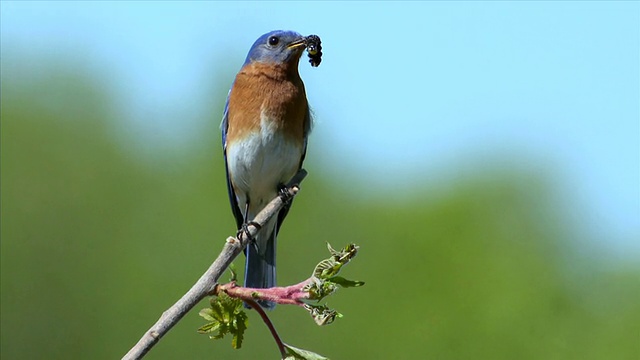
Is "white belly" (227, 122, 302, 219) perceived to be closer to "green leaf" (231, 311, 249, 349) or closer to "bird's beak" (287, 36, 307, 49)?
"bird's beak" (287, 36, 307, 49)

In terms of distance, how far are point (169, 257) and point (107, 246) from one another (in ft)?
8.68

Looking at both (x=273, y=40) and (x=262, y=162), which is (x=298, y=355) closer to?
(x=262, y=162)

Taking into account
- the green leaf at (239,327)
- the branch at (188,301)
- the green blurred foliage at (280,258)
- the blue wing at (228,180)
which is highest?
the branch at (188,301)

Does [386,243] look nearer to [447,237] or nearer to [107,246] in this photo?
[447,237]

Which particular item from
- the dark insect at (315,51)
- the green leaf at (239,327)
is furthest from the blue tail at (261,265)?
the green leaf at (239,327)

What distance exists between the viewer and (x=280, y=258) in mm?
21328

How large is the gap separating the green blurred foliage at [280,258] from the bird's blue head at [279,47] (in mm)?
10567

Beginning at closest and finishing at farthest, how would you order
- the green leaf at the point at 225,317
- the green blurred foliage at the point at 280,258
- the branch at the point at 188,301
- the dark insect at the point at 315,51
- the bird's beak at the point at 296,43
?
the branch at the point at 188,301, the green leaf at the point at 225,317, the dark insect at the point at 315,51, the bird's beak at the point at 296,43, the green blurred foliage at the point at 280,258

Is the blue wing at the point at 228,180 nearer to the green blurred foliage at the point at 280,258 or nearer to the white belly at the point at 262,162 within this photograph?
the white belly at the point at 262,162

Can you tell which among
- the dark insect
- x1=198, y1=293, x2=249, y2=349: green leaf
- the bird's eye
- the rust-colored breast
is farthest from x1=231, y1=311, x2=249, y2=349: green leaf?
the bird's eye

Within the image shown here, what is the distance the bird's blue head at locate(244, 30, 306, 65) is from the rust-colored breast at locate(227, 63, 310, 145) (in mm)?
47

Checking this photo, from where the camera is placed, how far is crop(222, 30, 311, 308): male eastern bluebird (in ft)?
22.4

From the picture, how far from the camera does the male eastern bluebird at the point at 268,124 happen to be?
22.4 feet

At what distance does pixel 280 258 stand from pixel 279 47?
14.5 m
